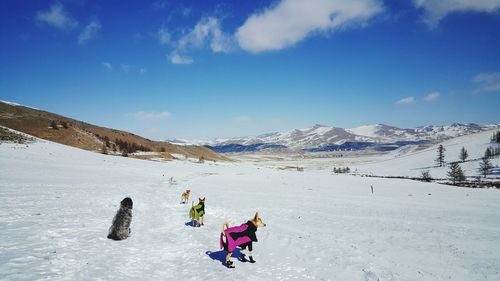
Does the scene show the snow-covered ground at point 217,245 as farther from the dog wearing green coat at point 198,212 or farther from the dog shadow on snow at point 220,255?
the dog wearing green coat at point 198,212

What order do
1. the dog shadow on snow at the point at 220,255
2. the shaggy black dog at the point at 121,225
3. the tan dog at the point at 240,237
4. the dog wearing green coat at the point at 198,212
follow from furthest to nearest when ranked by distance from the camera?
1. the dog wearing green coat at the point at 198,212
2. the shaggy black dog at the point at 121,225
3. the dog shadow on snow at the point at 220,255
4. the tan dog at the point at 240,237

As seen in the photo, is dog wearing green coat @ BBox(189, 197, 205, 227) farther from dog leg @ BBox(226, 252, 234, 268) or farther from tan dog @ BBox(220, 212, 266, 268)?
dog leg @ BBox(226, 252, 234, 268)

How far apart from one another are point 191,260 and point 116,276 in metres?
3.18

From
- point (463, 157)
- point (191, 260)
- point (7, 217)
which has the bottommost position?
point (191, 260)

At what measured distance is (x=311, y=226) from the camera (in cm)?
1917

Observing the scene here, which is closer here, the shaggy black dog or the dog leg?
the dog leg

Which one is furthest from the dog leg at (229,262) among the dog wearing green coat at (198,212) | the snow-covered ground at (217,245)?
the dog wearing green coat at (198,212)

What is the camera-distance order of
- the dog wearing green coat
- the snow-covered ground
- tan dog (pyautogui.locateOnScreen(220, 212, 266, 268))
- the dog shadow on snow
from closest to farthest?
the snow-covered ground < tan dog (pyautogui.locateOnScreen(220, 212, 266, 268)) < the dog shadow on snow < the dog wearing green coat

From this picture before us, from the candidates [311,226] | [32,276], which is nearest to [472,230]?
[311,226]

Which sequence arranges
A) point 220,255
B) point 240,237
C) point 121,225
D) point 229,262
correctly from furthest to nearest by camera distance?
point 121,225 < point 220,255 < point 240,237 < point 229,262

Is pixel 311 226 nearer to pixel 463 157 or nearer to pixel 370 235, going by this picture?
pixel 370 235

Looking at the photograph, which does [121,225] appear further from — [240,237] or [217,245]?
[240,237]

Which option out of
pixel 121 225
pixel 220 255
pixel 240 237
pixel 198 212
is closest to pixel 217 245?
pixel 220 255

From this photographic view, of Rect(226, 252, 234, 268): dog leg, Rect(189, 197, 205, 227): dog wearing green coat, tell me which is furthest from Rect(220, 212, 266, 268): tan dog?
Rect(189, 197, 205, 227): dog wearing green coat
